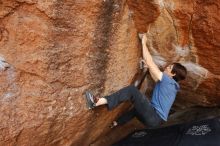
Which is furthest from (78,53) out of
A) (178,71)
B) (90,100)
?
(178,71)

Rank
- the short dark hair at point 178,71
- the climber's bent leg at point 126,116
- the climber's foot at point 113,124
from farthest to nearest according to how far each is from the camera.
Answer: the climber's foot at point 113,124 < the climber's bent leg at point 126,116 < the short dark hair at point 178,71

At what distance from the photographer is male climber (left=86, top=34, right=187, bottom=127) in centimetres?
443

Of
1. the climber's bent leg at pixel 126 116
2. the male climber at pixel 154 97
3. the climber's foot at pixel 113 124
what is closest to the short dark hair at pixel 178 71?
the male climber at pixel 154 97

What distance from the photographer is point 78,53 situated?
166 inches

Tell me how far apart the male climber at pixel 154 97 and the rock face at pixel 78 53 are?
121mm

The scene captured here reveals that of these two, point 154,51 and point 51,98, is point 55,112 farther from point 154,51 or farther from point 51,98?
point 154,51

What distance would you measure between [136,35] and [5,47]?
145cm

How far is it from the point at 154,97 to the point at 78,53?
104 centimetres

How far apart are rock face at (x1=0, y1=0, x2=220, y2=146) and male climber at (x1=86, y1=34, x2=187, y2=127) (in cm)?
12

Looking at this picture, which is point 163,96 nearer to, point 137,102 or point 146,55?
point 137,102

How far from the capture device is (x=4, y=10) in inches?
150

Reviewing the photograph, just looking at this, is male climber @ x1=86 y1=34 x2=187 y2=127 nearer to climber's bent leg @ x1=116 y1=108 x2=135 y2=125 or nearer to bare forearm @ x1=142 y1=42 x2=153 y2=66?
bare forearm @ x1=142 y1=42 x2=153 y2=66

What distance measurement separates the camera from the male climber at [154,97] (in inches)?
175

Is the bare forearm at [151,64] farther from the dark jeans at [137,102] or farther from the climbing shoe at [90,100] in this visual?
the climbing shoe at [90,100]
